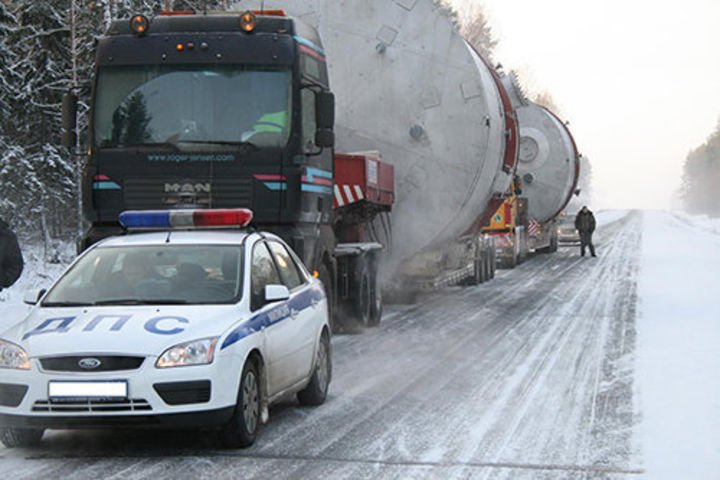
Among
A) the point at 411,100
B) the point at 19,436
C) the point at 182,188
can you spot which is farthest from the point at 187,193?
the point at 411,100

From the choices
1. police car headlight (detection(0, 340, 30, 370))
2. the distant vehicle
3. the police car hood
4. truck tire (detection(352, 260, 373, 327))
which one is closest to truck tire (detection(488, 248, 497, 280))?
truck tire (detection(352, 260, 373, 327))

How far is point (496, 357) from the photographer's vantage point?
12898 mm

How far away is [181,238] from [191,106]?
3.88 metres

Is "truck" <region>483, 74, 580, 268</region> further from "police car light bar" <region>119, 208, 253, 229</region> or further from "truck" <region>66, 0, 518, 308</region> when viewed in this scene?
"police car light bar" <region>119, 208, 253, 229</region>

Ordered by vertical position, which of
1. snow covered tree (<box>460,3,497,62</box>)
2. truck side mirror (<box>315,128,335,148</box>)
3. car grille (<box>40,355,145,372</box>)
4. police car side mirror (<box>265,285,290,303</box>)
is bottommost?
car grille (<box>40,355,145,372</box>)

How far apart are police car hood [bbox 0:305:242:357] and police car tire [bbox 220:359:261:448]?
38 cm

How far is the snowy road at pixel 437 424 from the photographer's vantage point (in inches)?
282

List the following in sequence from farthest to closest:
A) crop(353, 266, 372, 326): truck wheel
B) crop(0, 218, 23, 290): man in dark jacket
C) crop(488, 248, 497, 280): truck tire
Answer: crop(488, 248, 497, 280): truck tire
crop(353, 266, 372, 326): truck wheel
crop(0, 218, 23, 290): man in dark jacket

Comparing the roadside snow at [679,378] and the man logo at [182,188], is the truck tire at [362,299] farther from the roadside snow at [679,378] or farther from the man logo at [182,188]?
the man logo at [182,188]

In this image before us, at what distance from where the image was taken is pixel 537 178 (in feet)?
Result: 119

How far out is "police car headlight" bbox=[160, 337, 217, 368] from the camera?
285 inches

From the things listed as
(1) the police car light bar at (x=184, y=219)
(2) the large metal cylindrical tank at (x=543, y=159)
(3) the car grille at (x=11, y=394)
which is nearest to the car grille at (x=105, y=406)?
(3) the car grille at (x=11, y=394)

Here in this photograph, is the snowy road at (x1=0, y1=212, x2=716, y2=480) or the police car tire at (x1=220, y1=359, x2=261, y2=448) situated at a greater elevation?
the police car tire at (x1=220, y1=359, x2=261, y2=448)

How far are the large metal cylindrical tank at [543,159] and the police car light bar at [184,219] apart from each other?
2569cm
